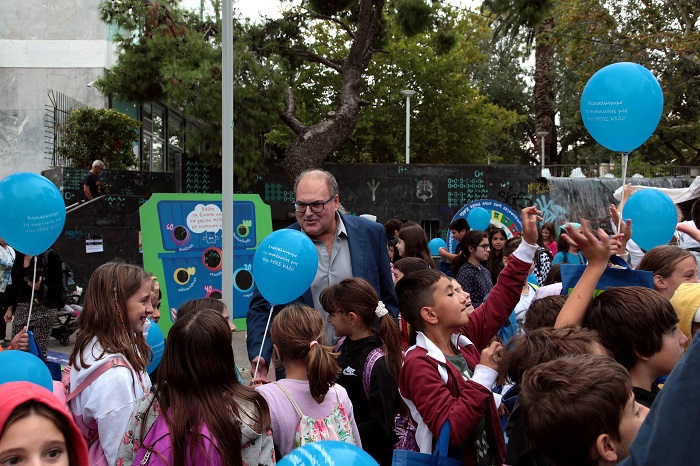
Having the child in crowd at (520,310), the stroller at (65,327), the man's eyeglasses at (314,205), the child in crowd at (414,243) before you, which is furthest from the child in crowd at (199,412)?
the stroller at (65,327)

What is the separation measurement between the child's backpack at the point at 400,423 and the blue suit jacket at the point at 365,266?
0.63m

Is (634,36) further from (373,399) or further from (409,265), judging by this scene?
(373,399)

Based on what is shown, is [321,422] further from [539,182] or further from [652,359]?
[539,182]

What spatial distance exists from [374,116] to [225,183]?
73.9 feet

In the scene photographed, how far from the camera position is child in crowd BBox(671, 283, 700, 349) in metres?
3.10

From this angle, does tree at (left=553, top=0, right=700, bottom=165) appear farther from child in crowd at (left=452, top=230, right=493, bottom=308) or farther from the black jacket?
the black jacket

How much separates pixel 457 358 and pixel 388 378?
0.39 m

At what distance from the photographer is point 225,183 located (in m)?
7.30

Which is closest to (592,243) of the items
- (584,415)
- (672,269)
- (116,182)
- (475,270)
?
(584,415)

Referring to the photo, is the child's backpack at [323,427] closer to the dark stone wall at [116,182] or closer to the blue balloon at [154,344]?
the blue balloon at [154,344]

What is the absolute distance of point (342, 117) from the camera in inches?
519

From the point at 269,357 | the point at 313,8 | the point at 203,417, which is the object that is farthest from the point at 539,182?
the point at 203,417

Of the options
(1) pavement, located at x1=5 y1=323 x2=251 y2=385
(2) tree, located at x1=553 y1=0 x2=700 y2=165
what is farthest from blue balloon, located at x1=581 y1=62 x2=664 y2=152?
(2) tree, located at x1=553 y1=0 x2=700 y2=165

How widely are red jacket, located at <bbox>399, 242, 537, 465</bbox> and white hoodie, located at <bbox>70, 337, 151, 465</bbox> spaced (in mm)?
1159
